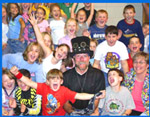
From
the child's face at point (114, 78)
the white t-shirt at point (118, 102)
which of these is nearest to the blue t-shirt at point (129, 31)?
the child's face at point (114, 78)

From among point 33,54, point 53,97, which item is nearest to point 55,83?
point 53,97

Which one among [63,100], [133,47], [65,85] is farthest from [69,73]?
[133,47]

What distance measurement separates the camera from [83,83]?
4.20m

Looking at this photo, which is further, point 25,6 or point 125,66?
point 25,6

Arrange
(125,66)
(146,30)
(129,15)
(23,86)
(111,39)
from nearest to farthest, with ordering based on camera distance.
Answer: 1. (23,86)
2. (125,66)
3. (111,39)
4. (129,15)
5. (146,30)

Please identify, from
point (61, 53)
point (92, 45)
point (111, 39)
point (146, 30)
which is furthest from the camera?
point (146, 30)

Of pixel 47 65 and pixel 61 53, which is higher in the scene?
pixel 61 53

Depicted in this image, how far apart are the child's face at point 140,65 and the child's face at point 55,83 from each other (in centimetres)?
130

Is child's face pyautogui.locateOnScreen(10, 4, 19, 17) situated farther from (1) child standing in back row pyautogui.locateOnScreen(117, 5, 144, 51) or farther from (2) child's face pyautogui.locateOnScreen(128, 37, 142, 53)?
(2) child's face pyautogui.locateOnScreen(128, 37, 142, 53)

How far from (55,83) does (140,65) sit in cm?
144

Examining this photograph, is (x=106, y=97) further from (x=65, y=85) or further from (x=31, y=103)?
(x=31, y=103)

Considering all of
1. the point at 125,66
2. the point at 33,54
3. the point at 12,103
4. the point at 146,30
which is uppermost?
the point at 146,30

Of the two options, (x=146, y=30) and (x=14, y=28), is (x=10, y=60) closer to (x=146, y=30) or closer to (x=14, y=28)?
(x=14, y=28)

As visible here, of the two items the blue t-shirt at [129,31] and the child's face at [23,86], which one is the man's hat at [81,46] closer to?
the child's face at [23,86]
